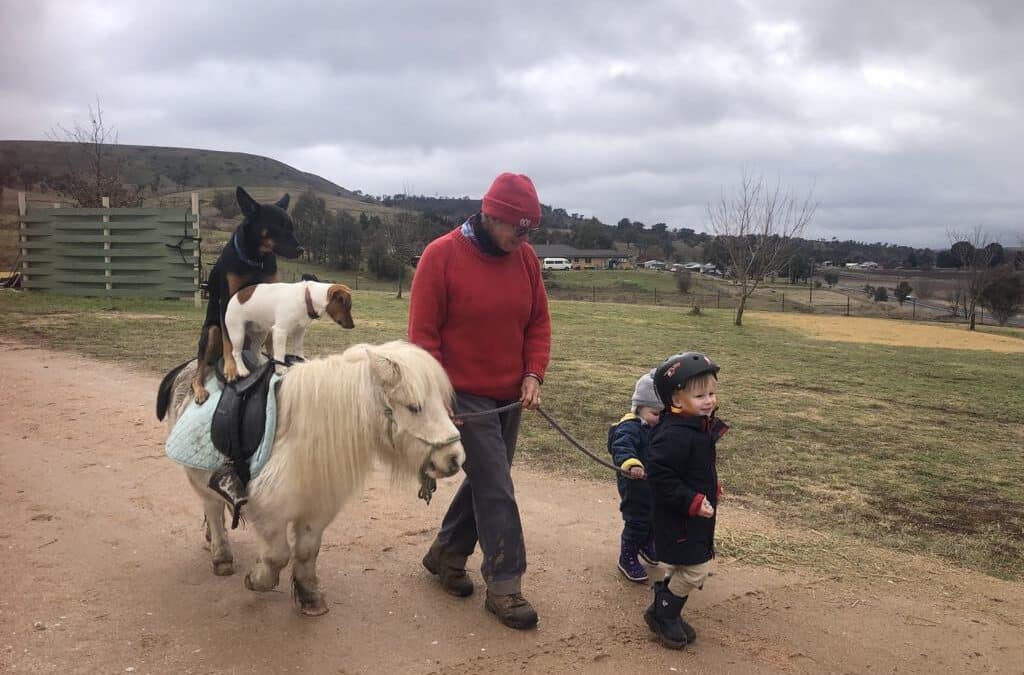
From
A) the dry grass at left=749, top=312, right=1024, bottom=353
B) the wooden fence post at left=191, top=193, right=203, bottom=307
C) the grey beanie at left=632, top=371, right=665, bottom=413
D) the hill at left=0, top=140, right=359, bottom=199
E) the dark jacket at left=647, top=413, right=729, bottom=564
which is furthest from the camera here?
the hill at left=0, top=140, right=359, bottom=199

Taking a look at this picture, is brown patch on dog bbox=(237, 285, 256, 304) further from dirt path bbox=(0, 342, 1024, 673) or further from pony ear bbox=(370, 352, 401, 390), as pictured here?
Result: dirt path bbox=(0, 342, 1024, 673)

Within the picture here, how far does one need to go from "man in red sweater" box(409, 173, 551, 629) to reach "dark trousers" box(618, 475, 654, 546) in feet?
2.70

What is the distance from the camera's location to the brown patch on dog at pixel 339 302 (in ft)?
11.1

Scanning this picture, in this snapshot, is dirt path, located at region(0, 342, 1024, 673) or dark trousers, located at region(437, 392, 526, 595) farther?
dark trousers, located at region(437, 392, 526, 595)

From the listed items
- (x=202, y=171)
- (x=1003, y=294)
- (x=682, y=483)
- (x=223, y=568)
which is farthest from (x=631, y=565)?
(x=202, y=171)

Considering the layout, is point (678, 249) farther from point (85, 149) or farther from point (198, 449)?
point (198, 449)

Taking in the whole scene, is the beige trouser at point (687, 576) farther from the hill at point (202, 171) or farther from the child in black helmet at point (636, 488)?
the hill at point (202, 171)

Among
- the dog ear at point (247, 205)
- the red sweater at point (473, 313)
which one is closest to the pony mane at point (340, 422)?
the red sweater at point (473, 313)

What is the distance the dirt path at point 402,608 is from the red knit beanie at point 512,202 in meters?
2.08

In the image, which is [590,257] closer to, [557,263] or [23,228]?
[557,263]

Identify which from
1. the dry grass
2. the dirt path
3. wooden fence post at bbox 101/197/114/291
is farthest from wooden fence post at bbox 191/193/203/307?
the dry grass

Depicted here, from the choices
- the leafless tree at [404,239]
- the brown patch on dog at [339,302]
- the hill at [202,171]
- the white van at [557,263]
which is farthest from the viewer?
the hill at [202,171]

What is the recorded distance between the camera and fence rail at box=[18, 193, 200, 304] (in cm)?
1745

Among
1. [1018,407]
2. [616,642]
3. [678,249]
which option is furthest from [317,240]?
[678,249]
